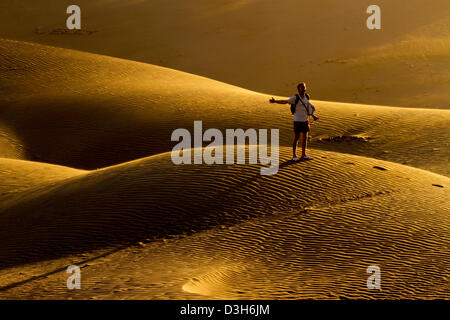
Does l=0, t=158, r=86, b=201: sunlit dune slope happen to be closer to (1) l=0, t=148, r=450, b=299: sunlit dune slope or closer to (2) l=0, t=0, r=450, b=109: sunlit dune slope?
(1) l=0, t=148, r=450, b=299: sunlit dune slope

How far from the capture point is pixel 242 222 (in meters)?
9.98

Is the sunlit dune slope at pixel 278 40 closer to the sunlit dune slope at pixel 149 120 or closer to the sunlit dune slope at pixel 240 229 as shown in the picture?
the sunlit dune slope at pixel 149 120

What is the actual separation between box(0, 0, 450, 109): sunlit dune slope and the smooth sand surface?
1227cm

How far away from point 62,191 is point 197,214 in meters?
3.22

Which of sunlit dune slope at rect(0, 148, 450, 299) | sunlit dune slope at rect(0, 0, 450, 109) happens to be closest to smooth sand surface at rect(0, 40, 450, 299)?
sunlit dune slope at rect(0, 148, 450, 299)

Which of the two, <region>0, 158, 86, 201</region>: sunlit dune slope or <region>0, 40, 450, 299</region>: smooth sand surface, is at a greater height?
<region>0, 158, 86, 201</region>: sunlit dune slope

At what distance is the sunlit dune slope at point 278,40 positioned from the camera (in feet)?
96.7

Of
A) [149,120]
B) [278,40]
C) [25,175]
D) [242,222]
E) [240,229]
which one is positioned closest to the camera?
[240,229]

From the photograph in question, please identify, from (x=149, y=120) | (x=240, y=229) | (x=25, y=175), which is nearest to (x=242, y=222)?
(x=240, y=229)

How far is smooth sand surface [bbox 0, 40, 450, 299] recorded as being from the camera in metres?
7.92

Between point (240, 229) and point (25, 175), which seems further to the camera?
point (25, 175)

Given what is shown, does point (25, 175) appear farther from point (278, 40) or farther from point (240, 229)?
point (278, 40)

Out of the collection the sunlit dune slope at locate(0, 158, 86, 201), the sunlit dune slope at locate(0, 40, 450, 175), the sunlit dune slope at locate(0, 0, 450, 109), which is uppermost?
the sunlit dune slope at locate(0, 0, 450, 109)

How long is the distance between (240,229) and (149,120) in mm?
9703
